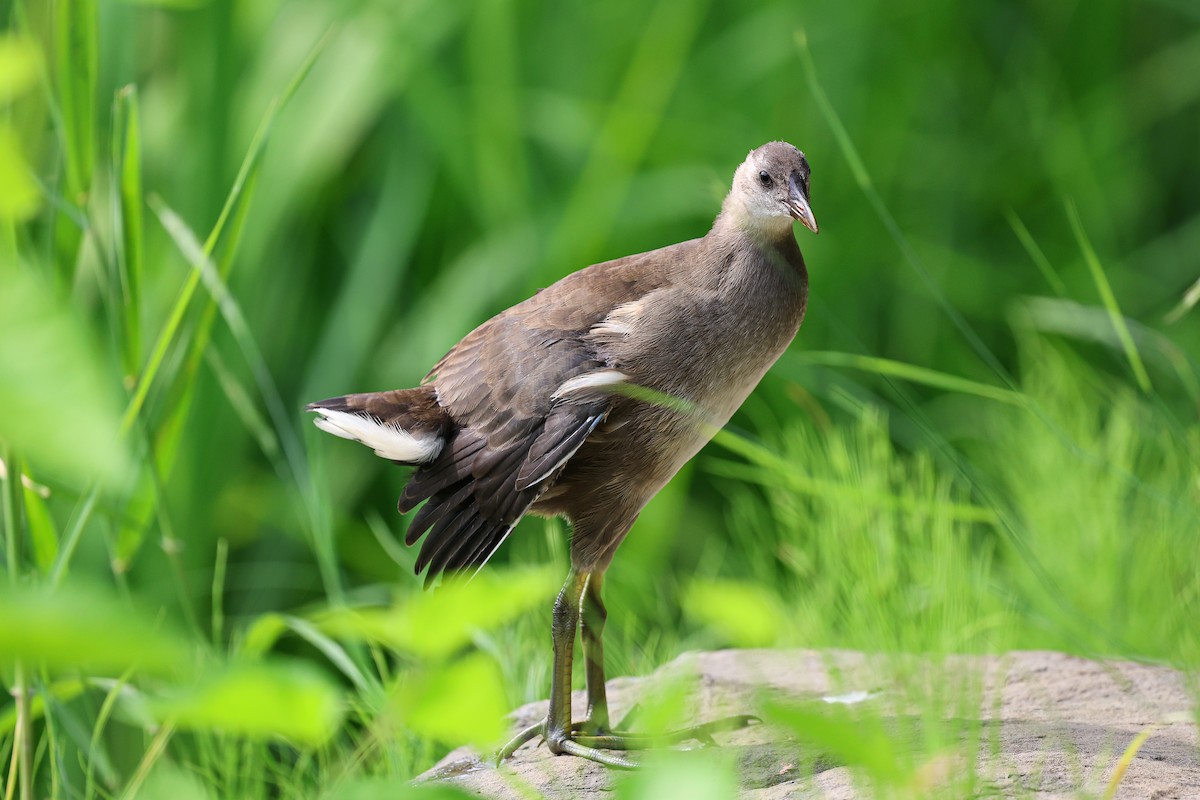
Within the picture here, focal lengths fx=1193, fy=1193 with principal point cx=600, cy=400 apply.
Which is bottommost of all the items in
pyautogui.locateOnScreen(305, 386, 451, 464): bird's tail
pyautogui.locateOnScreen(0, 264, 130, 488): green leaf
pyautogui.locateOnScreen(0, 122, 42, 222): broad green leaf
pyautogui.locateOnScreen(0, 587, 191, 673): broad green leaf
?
pyautogui.locateOnScreen(0, 587, 191, 673): broad green leaf

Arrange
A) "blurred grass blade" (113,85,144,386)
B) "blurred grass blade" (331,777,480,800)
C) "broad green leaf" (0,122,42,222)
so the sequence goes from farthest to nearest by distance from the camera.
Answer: "blurred grass blade" (113,85,144,386) → "blurred grass blade" (331,777,480,800) → "broad green leaf" (0,122,42,222)

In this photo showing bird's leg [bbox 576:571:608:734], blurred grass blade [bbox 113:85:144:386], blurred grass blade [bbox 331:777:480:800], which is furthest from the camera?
bird's leg [bbox 576:571:608:734]

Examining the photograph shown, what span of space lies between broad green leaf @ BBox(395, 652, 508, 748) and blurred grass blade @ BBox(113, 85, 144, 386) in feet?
4.41

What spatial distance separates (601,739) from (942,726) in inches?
25.4

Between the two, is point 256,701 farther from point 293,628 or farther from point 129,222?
point 293,628

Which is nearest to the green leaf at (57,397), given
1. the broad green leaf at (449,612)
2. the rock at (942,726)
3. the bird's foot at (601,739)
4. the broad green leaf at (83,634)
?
the broad green leaf at (83,634)

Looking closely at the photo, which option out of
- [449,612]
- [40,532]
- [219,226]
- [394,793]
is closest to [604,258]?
[219,226]

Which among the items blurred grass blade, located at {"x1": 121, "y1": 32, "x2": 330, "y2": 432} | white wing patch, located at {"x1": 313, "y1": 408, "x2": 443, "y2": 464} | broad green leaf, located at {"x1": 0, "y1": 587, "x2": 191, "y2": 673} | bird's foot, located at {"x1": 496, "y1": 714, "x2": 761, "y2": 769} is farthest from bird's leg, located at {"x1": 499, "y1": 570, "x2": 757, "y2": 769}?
broad green leaf, located at {"x1": 0, "y1": 587, "x2": 191, "y2": 673}

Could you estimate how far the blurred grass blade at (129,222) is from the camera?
71.0 inches

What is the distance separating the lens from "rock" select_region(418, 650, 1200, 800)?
55.6 inches

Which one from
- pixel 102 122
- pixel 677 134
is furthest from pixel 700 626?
pixel 102 122

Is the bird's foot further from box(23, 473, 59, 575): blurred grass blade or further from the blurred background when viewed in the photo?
box(23, 473, 59, 575): blurred grass blade

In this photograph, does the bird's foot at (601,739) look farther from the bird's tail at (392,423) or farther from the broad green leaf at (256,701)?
the broad green leaf at (256,701)

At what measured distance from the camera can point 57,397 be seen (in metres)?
0.46
